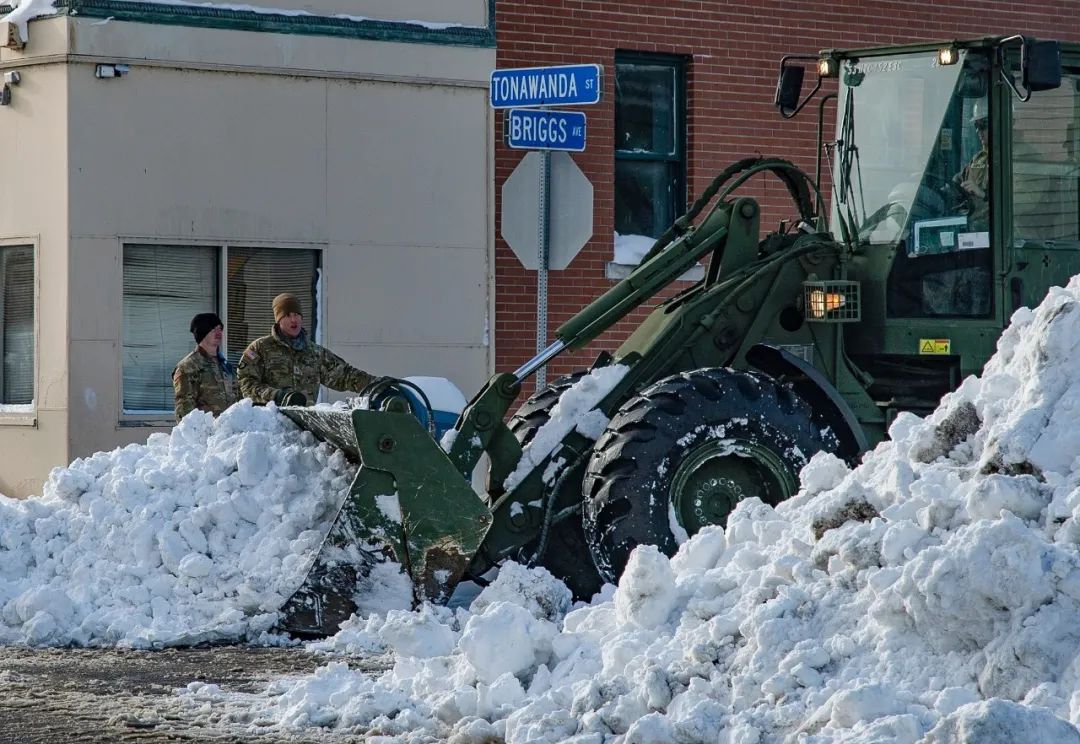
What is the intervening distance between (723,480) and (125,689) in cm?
340

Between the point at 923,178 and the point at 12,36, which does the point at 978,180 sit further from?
the point at 12,36

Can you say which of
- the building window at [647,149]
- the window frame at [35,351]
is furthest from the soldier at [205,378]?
the building window at [647,149]

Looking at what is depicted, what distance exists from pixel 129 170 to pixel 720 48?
17.9ft

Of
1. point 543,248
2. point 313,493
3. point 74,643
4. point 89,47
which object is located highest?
point 89,47


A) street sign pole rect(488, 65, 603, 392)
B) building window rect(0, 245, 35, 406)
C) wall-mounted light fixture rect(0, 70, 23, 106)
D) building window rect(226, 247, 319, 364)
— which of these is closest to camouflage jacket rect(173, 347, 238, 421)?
street sign pole rect(488, 65, 603, 392)

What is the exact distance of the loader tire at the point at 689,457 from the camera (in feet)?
31.7

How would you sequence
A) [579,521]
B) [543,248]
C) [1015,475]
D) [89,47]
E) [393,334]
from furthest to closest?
[393,334] < [89,47] < [543,248] < [579,521] < [1015,475]

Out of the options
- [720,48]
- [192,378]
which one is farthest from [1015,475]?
[720,48]

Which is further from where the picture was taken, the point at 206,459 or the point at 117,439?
the point at 117,439

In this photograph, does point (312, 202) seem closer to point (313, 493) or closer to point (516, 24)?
point (516, 24)

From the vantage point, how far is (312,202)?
49.6 feet

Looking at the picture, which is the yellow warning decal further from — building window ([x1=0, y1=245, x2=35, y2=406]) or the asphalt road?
building window ([x1=0, y1=245, x2=35, y2=406])

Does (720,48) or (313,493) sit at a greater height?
(720,48)

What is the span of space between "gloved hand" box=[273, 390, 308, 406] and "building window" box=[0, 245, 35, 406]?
4178 mm
